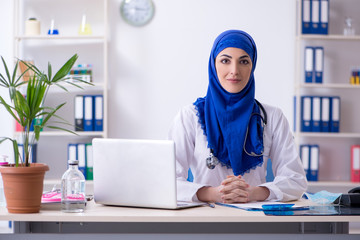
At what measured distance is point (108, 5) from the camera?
14.5 feet

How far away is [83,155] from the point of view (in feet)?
13.6

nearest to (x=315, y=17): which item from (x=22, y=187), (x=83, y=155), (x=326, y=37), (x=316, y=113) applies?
(x=326, y=37)

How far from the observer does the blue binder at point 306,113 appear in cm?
420

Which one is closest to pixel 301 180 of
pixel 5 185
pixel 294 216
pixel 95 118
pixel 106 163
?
pixel 294 216

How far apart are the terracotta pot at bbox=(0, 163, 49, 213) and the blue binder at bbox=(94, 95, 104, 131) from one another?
2.58 m

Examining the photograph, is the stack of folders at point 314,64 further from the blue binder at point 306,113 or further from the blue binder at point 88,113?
the blue binder at point 88,113

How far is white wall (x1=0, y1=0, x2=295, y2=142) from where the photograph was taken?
4.42 m

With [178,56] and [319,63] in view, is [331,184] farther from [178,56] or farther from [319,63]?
[178,56]

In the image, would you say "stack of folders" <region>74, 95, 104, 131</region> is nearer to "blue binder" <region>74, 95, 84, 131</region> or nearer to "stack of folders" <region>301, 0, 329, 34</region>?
"blue binder" <region>74, 95, 84, 131</region>

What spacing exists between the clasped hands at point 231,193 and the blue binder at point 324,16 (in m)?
2.72

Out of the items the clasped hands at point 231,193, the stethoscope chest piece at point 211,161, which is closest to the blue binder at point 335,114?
the stethoscope chest piece at point 211,161

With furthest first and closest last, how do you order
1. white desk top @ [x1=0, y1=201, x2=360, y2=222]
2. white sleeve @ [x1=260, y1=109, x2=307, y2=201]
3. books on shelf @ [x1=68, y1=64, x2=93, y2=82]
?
books on shelf @ [x1=68, y1=64, x2=93, y2=82] → white sleeve @ [x1=260, y1=109, x2=307, y2=201] → white desk top @ [x1=0, y1=201, x2=360, y2=222]

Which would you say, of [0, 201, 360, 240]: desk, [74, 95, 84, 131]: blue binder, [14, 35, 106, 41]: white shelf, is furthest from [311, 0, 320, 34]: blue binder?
[0, 201, 360, 240]: desk

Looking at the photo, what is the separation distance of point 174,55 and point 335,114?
1.46 metres
